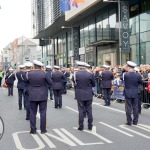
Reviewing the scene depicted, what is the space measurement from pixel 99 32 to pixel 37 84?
25352mm

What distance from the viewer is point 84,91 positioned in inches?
368

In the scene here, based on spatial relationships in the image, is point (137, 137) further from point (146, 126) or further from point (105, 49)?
point (105, 49)

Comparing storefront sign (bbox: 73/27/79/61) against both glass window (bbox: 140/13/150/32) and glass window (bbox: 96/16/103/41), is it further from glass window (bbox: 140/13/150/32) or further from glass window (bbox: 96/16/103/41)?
glass window (bbox: 140/13/150/32)

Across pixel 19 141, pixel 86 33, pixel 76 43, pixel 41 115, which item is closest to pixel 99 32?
pixel 86 33

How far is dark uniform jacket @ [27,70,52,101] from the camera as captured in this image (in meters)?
8.84

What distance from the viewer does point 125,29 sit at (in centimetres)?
2602

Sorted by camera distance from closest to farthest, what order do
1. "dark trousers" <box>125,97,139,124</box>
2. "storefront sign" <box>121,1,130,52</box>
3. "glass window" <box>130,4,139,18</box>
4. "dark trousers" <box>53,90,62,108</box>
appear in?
1. "dark trousers" <box>125,97,139,124</box>
2. "dark trousers" <box>53,90,62,108</box>
3. "storefront sign" <box>121,1,130,52</box>
4. "glass window" <box>130,4,139,18</box>

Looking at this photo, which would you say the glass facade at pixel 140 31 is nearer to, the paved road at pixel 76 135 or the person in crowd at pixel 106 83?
the person in crowd at pixel 106 83

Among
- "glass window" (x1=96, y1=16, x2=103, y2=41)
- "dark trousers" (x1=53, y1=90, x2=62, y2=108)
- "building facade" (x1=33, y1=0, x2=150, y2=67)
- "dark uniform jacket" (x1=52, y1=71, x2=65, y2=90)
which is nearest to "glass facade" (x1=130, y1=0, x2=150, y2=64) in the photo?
"building facade" (x1=33, y1=0, x2=150, y2=67)

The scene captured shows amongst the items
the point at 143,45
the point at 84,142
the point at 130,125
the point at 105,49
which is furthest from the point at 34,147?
the point at 105,49

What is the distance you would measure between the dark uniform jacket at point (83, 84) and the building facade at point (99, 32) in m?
16.0

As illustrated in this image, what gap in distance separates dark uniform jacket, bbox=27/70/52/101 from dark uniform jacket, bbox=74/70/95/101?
88 centimetres

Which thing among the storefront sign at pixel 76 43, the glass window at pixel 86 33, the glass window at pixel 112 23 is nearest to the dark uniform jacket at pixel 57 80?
the glass window at pixel 112 23

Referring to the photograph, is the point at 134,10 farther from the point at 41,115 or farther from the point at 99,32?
the point at 41,115
